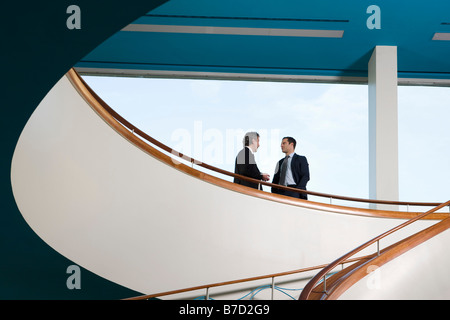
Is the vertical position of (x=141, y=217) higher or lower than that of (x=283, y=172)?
lower

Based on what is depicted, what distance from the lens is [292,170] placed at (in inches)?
247

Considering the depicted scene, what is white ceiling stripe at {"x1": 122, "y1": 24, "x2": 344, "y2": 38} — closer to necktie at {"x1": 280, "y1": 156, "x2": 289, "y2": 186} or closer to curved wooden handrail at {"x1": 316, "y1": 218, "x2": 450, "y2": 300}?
necktie at {"x1": 280, "y1": 156, "x2": 289, "y2": 186}

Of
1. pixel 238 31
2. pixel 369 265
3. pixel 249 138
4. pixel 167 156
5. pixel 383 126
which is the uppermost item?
pixel 238 31

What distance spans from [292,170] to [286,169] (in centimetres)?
8

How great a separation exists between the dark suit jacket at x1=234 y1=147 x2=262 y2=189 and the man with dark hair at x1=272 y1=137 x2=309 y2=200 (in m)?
0.34

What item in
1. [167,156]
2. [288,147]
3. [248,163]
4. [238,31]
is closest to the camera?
[167,156]

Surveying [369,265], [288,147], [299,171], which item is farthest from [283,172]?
[369,265]

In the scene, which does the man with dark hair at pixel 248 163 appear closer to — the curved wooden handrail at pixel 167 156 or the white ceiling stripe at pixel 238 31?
the curved wooden handrail at pixel 167 156

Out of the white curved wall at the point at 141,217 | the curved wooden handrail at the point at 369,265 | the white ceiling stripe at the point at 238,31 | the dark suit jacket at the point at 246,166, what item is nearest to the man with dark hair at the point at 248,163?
the dark suit jacket at the point at 246,166

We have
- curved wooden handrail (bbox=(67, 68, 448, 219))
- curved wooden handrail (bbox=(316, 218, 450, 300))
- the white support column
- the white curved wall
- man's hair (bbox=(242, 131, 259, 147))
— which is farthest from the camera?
the white support column

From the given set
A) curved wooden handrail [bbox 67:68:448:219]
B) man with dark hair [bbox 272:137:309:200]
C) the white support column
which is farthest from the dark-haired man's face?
the white support column

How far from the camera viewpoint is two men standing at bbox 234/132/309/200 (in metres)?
6.07

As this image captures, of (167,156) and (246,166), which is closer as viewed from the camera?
(167,156)

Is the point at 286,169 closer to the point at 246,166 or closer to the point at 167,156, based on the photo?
the point at 246,166
